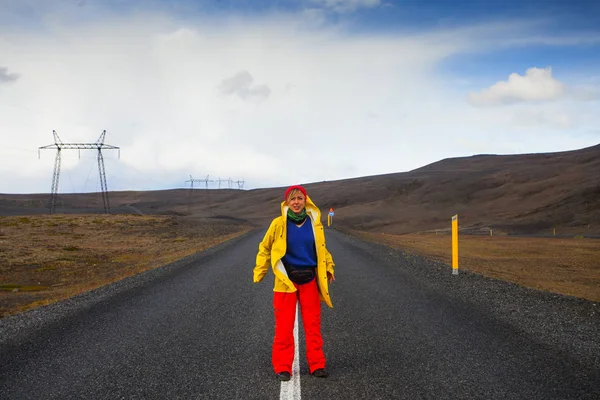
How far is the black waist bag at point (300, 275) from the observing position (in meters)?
5.73

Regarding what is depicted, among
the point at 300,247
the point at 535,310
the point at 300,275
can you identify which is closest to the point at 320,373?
the point at 300,275

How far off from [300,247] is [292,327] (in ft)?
2.92

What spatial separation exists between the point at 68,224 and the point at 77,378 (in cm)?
5132

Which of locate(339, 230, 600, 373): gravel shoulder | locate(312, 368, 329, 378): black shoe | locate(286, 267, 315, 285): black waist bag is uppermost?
locate(286, 267, 315, 285): black waist bag

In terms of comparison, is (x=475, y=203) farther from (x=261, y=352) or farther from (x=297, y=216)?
(x=297, y=216)

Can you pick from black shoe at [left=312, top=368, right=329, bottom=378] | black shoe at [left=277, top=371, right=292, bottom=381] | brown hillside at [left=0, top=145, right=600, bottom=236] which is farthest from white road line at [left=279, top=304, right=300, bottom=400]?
brown hillside at [left=0, top=145, right=600, bottom=236]

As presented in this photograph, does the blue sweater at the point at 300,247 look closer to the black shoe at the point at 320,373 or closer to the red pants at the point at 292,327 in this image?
the red pants at the point at 292,327

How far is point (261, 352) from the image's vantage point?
21.8 feet

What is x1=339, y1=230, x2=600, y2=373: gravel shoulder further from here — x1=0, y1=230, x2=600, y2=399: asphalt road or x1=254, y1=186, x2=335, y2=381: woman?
x1=254, y1=186, x2=335, y2=381: woman

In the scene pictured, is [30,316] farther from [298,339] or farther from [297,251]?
[297,251]

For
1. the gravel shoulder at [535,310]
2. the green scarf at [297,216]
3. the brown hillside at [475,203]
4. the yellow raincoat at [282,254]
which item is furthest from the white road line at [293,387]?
the brown hillside at [475,203]

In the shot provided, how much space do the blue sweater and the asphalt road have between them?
124cm

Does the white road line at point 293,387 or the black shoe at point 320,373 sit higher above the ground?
the black shoe at point 320,373

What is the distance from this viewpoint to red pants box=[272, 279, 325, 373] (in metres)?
5.61
